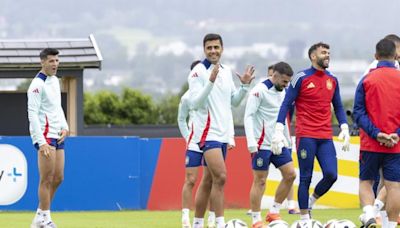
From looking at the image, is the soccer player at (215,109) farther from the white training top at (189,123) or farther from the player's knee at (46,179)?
the player's knee at (46,179)

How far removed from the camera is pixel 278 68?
1700 centimetres

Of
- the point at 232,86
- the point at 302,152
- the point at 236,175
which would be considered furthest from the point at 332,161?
the point at 236,175

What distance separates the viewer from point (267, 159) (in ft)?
56.3

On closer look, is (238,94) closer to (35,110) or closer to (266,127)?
(266,127)

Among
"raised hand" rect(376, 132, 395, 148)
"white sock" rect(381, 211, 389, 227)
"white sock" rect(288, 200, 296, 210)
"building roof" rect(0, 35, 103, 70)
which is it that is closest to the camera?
"raised hand" rect(376, 132, 395, 148)

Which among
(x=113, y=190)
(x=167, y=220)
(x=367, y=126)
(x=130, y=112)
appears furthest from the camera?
(x=130, y=112)

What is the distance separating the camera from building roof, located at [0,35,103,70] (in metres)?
25.1

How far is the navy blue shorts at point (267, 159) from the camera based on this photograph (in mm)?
17078

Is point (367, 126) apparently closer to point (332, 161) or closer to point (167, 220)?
point (332, 161)

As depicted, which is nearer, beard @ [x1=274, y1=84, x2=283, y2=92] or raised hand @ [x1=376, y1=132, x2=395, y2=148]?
raised hand @ [x1=376, y1=132, x2=395, y2=148]

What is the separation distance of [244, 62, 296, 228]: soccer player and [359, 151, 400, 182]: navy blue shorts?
2.78 meters

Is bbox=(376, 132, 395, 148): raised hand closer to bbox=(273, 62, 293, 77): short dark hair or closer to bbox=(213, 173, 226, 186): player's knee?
bbox=(213, 173, 226, 186): player's knee

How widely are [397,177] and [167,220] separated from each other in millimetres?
5353

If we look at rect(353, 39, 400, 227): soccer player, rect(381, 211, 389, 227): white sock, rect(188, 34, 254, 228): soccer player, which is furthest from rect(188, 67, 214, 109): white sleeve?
rect(381, 211, 389, 227): white sock
